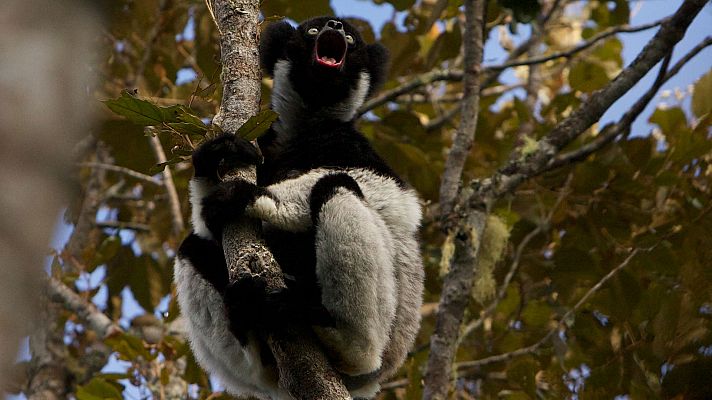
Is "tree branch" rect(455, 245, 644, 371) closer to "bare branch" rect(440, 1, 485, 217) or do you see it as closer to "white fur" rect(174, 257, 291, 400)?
"bare branch" rect(440, 1, 485, 217)

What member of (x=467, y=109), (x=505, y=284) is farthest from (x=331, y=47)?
(x=505, y=284)

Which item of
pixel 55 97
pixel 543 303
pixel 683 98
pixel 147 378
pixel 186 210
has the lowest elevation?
pixel 147 378

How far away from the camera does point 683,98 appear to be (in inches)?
292

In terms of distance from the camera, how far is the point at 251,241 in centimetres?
304

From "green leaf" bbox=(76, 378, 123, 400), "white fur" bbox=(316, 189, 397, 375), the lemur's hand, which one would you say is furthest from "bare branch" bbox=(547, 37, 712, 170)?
"green leaf" bbox=(76, 378, 123, 400)

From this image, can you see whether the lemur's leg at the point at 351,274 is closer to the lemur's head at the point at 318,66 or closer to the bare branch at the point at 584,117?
the lemur's head at the point at 318,66

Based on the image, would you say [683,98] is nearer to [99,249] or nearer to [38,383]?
[99,249]

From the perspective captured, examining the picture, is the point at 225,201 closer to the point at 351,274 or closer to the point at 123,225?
the point at 351,274

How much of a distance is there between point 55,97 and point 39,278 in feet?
0.67

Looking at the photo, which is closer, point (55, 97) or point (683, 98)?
point (55, 97)

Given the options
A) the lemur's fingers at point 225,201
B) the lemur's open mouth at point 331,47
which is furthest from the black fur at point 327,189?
the lemur's open mouth at point 331,47

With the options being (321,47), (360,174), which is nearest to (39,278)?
(360,174)

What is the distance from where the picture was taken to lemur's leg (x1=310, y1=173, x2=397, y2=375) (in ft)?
11.5

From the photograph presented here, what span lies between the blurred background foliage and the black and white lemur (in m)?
0.41
